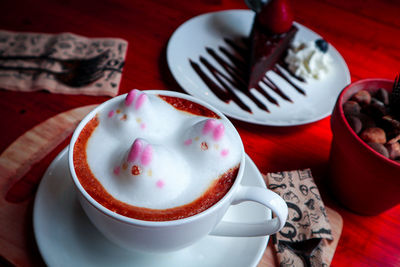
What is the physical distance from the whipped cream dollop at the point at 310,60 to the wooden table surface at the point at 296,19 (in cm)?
→ 12

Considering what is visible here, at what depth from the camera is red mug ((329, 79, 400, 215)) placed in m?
0.65

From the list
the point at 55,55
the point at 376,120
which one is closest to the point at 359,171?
the point at 376,120

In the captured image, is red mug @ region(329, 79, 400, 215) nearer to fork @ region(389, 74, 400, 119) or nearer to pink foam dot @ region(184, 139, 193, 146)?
fork @ region(389, 74, 400, 119)

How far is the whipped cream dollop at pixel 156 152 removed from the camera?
513 mm

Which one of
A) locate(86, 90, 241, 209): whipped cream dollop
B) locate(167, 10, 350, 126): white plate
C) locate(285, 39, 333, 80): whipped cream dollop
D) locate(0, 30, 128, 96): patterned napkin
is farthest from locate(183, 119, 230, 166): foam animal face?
locate(285, 39, 333, 80): whipped cream dollop

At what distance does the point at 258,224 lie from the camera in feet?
1.90

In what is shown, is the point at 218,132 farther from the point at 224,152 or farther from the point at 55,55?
the point at 55,55

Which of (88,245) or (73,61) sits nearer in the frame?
(88,245)

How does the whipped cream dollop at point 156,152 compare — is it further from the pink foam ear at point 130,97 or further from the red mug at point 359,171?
the red mug at point 359,171

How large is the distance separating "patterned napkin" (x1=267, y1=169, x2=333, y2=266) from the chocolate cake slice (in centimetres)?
45

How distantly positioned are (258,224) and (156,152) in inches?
8.4

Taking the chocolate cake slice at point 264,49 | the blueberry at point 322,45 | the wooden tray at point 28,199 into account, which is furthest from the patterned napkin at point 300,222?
the blueberry at point 322,45

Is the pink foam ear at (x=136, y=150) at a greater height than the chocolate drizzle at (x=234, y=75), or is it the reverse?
the pink foam ear at (x=136, y=150)

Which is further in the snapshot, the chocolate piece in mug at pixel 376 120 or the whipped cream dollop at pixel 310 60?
the whipped cream dollop at pixel 310 60
